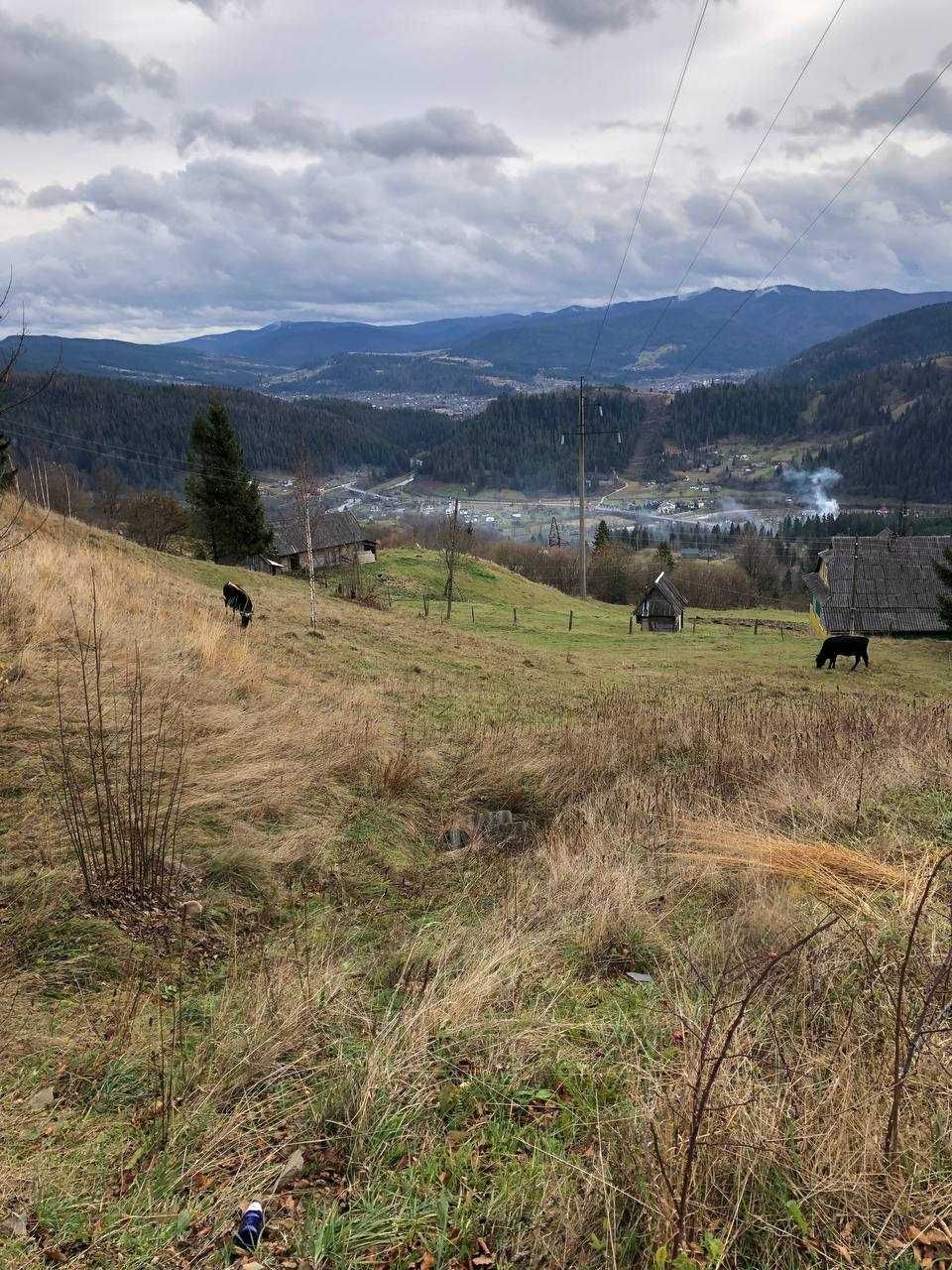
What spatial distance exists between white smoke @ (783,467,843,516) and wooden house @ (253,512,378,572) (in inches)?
4991

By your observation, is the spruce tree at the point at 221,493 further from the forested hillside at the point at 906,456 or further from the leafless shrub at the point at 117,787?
the forested hillside at the point at 906,456

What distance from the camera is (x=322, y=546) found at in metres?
58.6

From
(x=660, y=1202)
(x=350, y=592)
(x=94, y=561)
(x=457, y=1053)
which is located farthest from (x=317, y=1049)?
(x=350, y=592)

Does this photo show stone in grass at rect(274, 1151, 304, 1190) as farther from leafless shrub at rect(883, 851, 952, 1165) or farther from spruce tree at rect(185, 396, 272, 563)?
spruce tree at rect(185, 396, 272, 563)

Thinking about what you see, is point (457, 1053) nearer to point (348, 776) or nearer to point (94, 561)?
point (348, 776)

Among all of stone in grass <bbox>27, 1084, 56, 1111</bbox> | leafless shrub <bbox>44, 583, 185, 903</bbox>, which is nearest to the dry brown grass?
leafless shrub <bbox>44, 583, 185, 903</bbox>

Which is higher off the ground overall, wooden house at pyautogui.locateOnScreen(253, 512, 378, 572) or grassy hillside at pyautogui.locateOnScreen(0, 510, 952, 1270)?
wooden house at pyautogui.locateOnScreen(253, 512, 378, 572)

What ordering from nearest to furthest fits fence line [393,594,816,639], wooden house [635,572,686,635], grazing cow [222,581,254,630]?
grazing cow [222,581,254,630] < fence line [393,594,816,639] < wooden house [635,572,686,635]

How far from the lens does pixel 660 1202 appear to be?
2188 millimetres

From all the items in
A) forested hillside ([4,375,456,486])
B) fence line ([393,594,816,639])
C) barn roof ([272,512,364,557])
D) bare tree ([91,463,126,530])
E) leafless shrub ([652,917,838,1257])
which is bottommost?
fence line ([393,594,816,639])

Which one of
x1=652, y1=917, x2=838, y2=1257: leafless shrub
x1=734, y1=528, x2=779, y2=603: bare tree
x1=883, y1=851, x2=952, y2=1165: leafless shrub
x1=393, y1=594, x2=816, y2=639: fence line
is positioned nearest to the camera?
x1=652, y1=917, x2=838, y2=1257: leafless shrub

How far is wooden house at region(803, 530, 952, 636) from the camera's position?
4294 cm

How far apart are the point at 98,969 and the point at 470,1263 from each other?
269cm

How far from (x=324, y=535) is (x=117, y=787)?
183 feet
